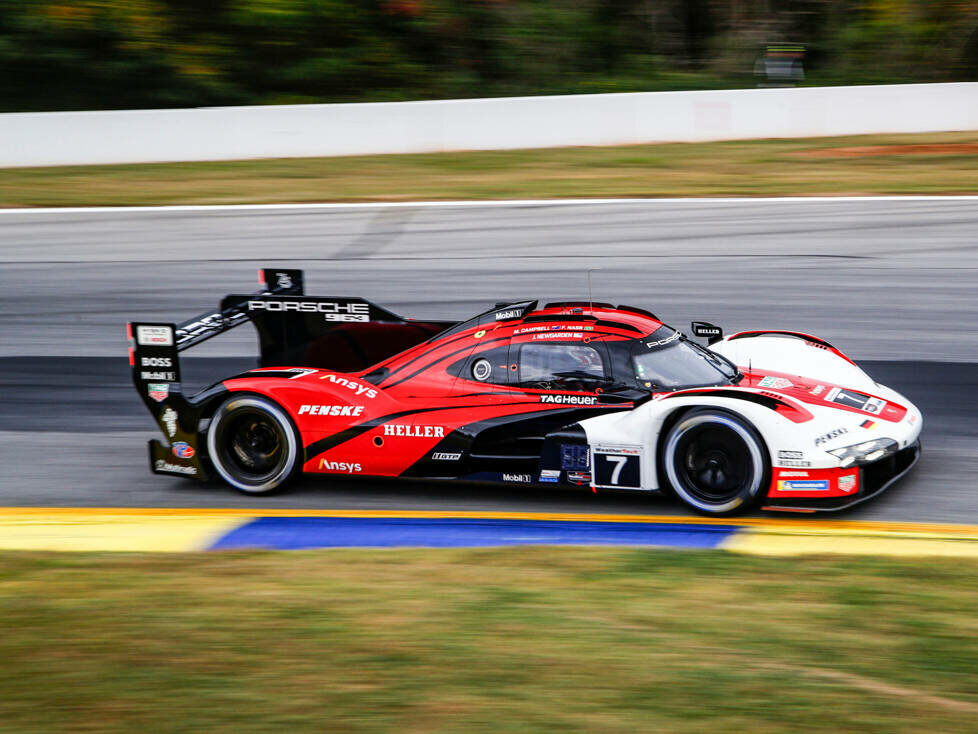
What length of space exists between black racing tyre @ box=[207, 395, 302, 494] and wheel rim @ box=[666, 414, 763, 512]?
8.43 ft

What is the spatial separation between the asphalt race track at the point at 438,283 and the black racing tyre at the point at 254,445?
17cm

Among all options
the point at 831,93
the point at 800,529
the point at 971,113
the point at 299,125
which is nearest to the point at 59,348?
the point at 299,125

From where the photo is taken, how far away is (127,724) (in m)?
4.28

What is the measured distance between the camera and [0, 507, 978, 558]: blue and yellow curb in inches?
250

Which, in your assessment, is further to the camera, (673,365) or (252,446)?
(252,446)

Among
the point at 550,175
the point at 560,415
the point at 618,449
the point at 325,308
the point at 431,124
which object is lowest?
the point at 618,449

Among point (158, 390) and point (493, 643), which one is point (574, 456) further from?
point (158, 390)

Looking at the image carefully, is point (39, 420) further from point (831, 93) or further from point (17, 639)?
point (831, 93)

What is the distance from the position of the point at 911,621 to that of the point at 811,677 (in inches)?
31.3

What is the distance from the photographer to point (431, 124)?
57.7 feet

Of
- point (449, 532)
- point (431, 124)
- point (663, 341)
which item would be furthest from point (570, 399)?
point (431, 124)

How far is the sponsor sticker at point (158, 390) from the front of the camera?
25.7ft

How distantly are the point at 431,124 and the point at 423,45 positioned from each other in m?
6.58

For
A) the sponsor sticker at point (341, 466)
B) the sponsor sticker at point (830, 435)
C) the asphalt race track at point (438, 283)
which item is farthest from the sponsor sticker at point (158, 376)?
the sponsor sticker at point (830, 435)
